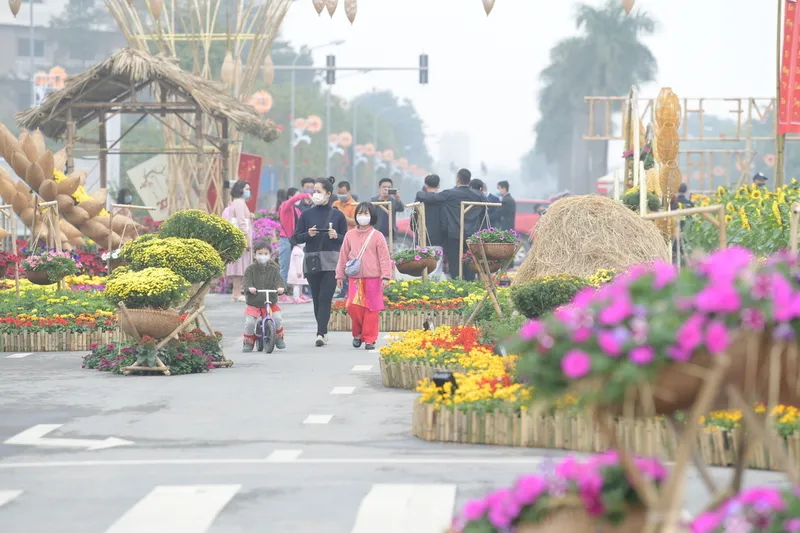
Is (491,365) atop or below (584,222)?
below

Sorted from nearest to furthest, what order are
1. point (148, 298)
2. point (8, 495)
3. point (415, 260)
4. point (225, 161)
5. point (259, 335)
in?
1. point (8, 495)
2. point (148, 298)
3. point (259, 335)
4. point (415, 260)
5. point (225, 161)

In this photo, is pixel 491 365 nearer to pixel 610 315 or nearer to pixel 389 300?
pixel 610 315

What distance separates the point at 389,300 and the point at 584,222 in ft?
15.7

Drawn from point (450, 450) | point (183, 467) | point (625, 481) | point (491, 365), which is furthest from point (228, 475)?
point (625, 481)

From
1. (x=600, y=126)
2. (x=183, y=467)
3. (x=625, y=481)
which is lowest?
(x=183, y=467)

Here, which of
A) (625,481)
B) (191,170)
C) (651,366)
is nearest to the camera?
(651,366)

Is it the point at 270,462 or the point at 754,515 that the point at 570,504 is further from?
the point at 270,462

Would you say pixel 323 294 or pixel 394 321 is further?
pixel 394 321

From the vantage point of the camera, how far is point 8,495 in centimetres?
787

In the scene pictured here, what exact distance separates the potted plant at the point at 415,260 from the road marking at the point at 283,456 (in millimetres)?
11819

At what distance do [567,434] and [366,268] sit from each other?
710 cm

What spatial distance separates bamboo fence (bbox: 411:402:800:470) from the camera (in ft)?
27.7

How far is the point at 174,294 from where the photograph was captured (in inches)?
549

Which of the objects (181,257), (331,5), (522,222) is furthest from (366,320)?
(522,222)
